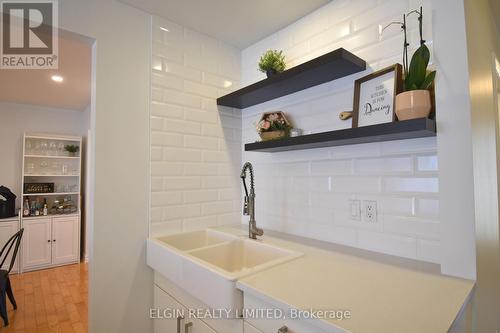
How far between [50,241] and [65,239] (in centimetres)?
17

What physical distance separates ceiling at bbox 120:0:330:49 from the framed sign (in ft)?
1.92

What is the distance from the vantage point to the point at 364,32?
1266 mm

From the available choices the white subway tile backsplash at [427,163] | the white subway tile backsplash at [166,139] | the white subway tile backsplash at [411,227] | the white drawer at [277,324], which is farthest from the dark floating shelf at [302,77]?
the white drawer at [277,324]

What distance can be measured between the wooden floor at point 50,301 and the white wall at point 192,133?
1600 millimetres

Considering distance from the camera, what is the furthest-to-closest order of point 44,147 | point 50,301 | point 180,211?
1. point 44,147
2. point 50,301
3. point 180,211

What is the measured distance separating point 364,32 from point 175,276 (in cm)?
151

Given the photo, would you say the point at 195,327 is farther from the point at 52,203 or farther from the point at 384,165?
the point at 52,203

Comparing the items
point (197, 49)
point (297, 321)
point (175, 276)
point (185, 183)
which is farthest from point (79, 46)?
point (297, 321)

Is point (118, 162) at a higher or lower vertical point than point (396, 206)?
higher

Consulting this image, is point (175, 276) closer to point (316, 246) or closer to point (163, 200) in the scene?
point (163, 200)

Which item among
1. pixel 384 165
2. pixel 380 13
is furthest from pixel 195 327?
pixel 380 13

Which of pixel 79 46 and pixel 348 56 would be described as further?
pixel 79 46

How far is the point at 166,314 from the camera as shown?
1338mm

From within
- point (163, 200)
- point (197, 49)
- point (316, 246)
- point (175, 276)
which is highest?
point (197, 49)
